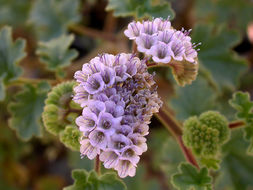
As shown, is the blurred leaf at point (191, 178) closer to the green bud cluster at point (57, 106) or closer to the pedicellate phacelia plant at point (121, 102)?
the pedicellate phacelia plant at point (121, 102)

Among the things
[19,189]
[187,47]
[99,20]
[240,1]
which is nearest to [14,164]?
[19,189]

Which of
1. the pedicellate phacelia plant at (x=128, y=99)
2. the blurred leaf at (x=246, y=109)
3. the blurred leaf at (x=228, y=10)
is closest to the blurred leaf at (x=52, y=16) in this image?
the pedicellate phacelia plant at (x=128, y=99)

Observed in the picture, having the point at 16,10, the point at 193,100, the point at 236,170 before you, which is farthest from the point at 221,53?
the point at 16,10

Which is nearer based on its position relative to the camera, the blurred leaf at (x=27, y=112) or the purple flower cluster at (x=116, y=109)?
the purple flower cluster at (x=116, y=109)

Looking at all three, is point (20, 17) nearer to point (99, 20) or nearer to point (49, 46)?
point (99, 20)

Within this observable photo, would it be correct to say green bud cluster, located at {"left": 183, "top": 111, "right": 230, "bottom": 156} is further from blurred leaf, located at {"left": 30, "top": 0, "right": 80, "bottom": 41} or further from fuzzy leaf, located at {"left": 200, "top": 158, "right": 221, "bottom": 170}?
blurred leaf, located at {"left": 30, "top": 0, "right": 80, "bottom": 41}
